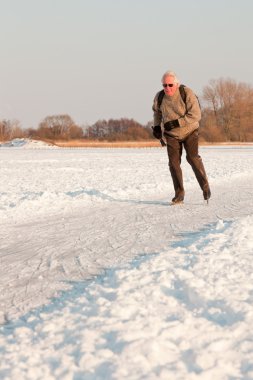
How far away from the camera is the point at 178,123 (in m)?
7.60

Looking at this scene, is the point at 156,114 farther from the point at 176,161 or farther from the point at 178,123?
the point at 176,161

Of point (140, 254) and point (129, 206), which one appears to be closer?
point (140, 254)

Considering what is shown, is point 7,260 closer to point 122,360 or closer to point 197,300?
point 197,300

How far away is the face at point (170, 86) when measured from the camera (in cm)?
728

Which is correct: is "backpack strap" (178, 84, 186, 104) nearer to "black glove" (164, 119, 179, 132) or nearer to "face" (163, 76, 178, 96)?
"face" (163, 76, 178, 96)

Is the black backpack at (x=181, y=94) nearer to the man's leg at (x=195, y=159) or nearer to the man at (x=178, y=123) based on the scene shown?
the man at (x=178, y=123)

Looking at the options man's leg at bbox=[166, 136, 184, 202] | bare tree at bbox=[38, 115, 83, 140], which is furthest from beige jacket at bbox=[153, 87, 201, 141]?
bare tree at bbox=[38, 115, 83, 140]

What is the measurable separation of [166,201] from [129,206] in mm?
847

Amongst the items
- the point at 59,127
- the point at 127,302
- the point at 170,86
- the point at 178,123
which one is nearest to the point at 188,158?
the point at 178,123

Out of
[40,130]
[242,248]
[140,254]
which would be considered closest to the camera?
[242,248]

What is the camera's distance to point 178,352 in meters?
2.32

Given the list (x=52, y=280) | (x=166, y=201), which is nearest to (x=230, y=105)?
(x=166, y=201)

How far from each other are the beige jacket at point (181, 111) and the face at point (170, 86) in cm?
8

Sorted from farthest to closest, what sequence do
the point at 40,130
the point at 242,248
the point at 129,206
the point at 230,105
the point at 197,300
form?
1. the point at 40,130
2. the point at 230,105
3. the point at 129,206
4. the point at 242,248
5. the point at 197,300
